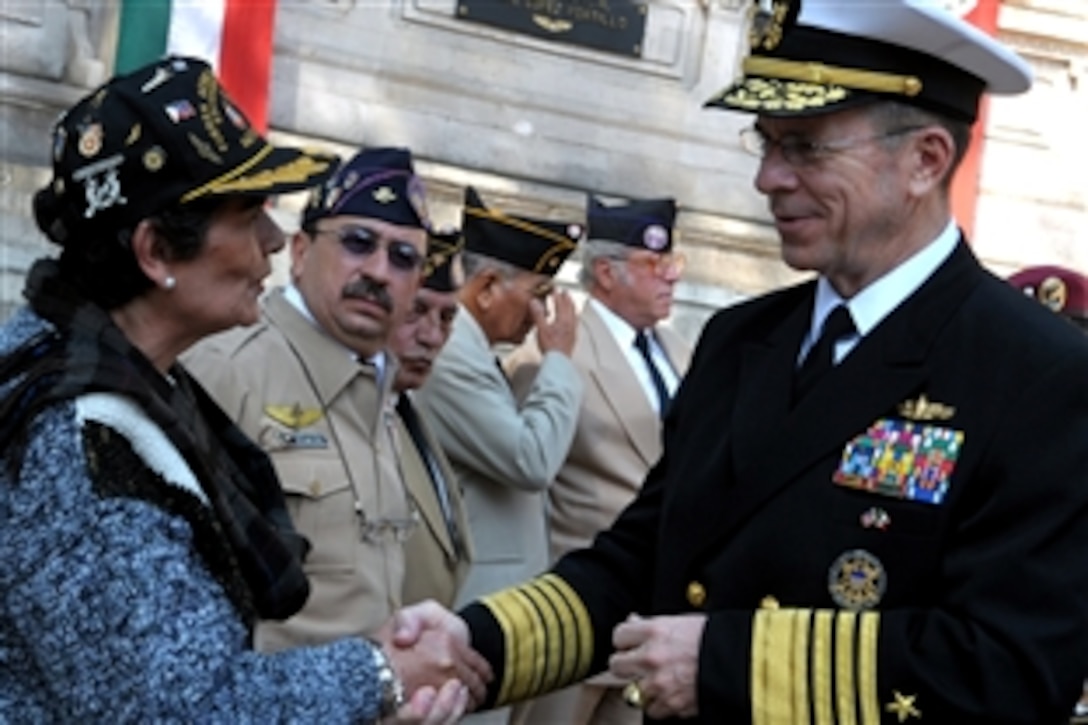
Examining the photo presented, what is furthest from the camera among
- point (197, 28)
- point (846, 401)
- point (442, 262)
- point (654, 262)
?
point (197, 28)

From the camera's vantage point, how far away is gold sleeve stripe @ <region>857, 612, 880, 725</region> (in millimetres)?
2990

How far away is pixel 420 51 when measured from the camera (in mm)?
10688

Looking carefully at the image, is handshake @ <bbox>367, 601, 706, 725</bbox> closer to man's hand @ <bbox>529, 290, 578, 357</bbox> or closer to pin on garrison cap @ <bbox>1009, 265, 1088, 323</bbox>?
pin on garrison cap @ <bbox>1009, 265, 1088, 323</bbox>

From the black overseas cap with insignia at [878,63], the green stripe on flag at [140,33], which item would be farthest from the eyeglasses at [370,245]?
the green stripe on flag at [140,33]

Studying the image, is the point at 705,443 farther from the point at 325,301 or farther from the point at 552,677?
the point at 325,301

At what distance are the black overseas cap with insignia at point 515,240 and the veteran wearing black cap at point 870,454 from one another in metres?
3.16

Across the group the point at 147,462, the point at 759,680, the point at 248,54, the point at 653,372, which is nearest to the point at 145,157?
the point at 147,462

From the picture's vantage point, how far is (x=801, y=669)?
3.04 meters

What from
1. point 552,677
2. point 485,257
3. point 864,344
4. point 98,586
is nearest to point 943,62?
point 864,344

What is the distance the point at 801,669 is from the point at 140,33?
7547 millimetres

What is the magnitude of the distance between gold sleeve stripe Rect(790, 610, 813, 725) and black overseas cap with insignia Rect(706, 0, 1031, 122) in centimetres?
83

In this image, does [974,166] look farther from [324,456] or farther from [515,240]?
[324,456]

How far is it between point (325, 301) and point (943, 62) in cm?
220

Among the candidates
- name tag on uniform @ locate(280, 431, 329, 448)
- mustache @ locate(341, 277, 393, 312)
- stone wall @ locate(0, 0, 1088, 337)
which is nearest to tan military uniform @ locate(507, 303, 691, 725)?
mustache @ locate(341, 277, 393, 312)
